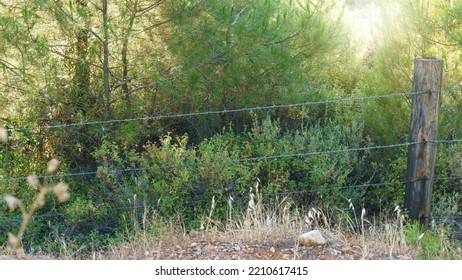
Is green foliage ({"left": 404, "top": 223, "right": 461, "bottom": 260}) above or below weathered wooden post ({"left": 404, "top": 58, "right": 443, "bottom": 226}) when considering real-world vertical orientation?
below

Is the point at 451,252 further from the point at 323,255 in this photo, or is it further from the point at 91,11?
the point at 91,11

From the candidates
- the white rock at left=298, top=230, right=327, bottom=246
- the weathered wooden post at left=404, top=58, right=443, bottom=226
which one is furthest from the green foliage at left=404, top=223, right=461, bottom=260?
the white rock at left=298, top=230, right=327, bottom=246

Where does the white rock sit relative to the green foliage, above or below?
above

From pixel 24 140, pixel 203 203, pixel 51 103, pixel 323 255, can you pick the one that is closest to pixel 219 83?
pixel 203 203

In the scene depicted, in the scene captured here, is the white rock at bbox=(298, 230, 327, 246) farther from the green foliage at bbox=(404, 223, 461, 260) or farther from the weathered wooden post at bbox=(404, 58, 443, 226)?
the weathered wooden post at bbox=(404, 58, 443, 226)

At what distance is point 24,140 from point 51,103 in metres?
0.56

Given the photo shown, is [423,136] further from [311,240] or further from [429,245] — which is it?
[311,240]

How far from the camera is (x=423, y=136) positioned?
15.5 ft

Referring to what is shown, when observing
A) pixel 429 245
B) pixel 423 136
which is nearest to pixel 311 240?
pixel 429 245

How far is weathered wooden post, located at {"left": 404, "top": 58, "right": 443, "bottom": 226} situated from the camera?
15.2 feet

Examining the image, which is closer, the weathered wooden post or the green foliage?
the green foliage

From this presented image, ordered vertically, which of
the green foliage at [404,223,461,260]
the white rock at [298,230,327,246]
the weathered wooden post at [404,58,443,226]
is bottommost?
the green foliage at [404,223,461,260]

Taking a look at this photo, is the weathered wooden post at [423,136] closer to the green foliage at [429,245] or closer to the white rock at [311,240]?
the green foliage at [429,245]

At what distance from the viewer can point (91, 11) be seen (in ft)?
18.5
